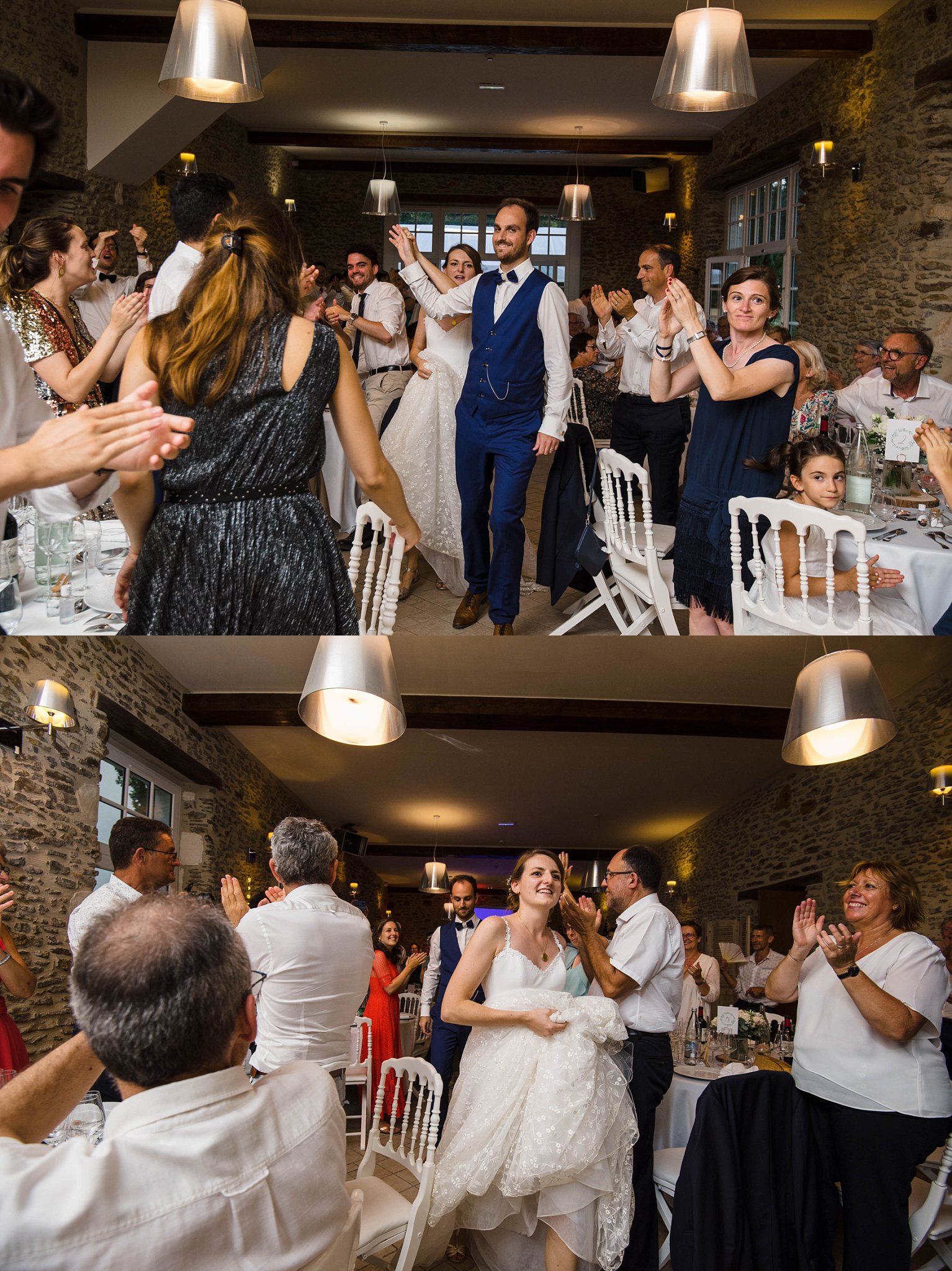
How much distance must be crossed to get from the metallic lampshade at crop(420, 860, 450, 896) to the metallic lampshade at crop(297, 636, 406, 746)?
61cm

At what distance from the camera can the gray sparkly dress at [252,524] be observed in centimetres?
181

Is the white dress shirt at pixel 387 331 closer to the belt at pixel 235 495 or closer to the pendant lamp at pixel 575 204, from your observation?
the belt at pixel 235 495

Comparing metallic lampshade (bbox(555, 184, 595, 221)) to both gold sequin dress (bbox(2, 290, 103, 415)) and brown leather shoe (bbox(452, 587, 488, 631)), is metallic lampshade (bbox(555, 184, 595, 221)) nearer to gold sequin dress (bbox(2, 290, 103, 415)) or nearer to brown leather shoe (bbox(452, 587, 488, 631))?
brown leather shoe (bbox(452, 587, 488, 631))

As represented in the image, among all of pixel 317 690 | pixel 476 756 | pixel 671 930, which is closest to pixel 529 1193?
pixel 671 930

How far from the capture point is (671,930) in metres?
2.85

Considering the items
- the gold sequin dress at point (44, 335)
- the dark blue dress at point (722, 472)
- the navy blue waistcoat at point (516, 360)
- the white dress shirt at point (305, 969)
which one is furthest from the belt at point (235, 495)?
the navy blue waistcoat at point (516, 360)

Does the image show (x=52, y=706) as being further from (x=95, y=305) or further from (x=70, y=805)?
(x=95, y=305)

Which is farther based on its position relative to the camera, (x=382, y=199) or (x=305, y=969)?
(x=382, y=199)

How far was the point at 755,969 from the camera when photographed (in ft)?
12.2

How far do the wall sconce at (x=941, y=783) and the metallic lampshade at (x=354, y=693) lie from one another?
162 centimetres

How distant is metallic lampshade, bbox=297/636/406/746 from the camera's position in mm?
2672

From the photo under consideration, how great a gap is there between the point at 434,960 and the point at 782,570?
87.7 inches

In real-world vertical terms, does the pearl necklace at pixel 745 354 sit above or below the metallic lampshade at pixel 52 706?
above

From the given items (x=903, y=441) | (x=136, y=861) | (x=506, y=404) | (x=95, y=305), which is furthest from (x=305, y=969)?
(x=95, y=305)
